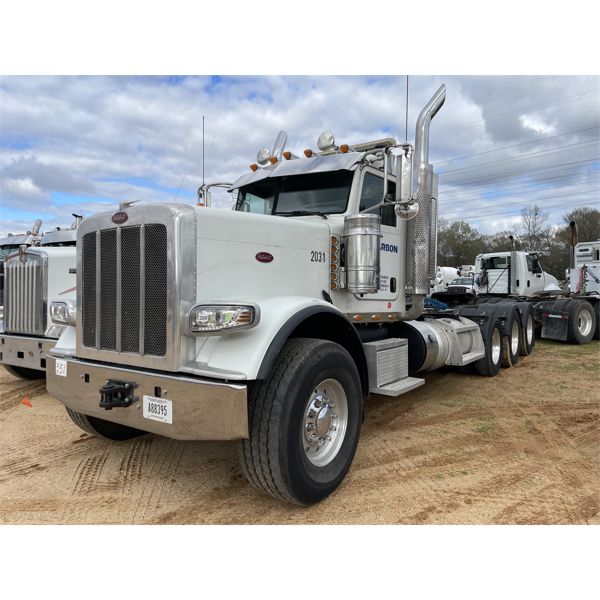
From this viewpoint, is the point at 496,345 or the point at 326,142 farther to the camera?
the point at 496,345

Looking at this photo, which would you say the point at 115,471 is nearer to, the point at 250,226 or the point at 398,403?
the point at 250,226

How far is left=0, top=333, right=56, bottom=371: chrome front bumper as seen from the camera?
19.9 feet

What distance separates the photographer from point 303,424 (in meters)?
3.40

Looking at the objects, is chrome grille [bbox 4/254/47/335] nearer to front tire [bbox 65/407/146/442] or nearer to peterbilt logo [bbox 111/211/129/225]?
front tire [bbox 65/407/146/442]

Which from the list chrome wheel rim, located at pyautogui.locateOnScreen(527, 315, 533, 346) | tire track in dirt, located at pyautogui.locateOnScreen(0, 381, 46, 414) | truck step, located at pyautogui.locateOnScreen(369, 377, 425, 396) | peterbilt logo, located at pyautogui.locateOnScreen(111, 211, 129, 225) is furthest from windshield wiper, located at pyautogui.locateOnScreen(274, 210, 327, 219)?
chrome wheel rim, located at pyautogui.locateOnScreen(527, 315, 533, 346)

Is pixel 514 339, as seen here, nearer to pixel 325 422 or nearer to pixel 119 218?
pixel 325 422

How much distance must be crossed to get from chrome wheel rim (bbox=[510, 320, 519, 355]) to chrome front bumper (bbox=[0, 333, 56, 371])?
770cm

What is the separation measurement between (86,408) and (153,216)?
1.53m

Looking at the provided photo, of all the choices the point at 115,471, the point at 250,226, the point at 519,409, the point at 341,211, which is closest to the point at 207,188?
the point at 341,211

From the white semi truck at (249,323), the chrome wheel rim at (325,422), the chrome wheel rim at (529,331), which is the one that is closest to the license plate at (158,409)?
the white semi truck at (249,323)

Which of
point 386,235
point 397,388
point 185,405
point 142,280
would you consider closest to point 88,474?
point 185,405

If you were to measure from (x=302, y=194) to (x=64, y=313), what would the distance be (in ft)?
8.24

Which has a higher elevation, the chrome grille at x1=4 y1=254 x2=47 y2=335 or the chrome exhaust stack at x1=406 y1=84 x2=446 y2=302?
the chrome exhaust stack at x1=406 y1=84 x2=446 y2=302

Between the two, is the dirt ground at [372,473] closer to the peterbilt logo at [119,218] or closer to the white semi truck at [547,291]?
the peterbilt logo at [119,218]
